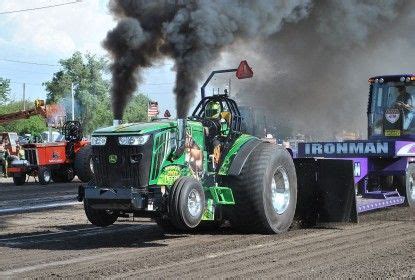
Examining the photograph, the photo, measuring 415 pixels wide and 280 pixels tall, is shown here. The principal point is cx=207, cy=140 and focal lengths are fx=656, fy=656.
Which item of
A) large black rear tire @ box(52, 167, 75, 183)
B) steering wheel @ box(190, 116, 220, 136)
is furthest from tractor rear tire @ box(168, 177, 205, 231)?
large black rear tire @ box(52, 167, 75, 183)

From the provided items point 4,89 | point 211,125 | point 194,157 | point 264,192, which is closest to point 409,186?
point 264,192

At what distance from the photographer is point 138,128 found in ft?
25.1

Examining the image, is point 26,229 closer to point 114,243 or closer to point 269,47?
point 114,243

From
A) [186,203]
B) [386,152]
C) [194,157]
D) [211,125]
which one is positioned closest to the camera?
[186,203]

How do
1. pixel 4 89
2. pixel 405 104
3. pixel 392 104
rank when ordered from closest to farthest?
pixel 405 104, pixel 392 104, pixel 4 89

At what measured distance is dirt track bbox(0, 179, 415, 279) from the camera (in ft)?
20.4

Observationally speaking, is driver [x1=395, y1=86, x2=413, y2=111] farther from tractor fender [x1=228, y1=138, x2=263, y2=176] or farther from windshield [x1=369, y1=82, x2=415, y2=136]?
tractor fender [x1=228, y1=138, x2=263, y2=176]

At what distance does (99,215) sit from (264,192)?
2.04 metres

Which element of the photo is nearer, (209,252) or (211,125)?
(209,252)

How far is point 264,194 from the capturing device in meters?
8.14

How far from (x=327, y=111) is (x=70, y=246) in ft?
44.4

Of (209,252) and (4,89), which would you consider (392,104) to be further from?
(4,89)

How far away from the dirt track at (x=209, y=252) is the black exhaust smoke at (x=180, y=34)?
1.94 metres

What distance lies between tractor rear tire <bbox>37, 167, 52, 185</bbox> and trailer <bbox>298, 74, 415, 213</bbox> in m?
12.8
